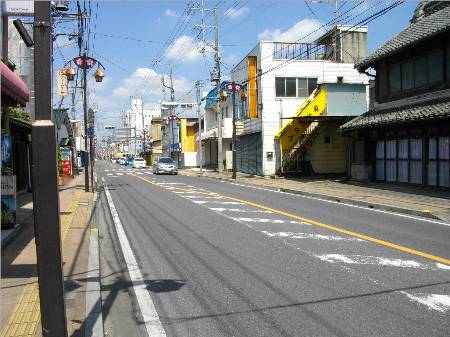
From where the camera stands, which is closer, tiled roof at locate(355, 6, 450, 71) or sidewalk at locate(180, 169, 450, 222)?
sidewalk at locate(180, 169, 450, 222)

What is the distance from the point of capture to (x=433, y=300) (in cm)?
577

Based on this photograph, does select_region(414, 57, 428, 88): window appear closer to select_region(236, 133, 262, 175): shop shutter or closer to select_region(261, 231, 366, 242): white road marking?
select_region(261, 231, 366, 242): white road marking

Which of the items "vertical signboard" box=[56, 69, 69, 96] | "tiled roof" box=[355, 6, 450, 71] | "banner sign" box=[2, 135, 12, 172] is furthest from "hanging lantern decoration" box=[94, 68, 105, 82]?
"tiled roof" box=[355, 6, 450, 71]

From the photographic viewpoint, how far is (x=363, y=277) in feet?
22.4

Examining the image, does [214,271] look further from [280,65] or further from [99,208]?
[280,65]

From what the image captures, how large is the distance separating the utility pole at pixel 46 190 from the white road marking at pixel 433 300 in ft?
13.6

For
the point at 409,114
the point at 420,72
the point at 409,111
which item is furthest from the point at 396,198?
the point at 420,72

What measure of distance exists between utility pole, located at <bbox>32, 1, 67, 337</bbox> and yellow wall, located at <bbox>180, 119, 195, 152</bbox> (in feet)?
200

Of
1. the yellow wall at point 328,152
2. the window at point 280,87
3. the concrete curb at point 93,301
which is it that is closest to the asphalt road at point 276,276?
the concrete curb at point 93,301

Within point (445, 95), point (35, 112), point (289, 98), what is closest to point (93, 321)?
point (35, 112)

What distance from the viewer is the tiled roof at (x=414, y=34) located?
18.6 meters

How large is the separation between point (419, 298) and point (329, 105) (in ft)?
76.8

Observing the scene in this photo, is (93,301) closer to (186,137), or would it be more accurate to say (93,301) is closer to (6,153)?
(6,153)

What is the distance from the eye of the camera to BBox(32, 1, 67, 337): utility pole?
3.84m
